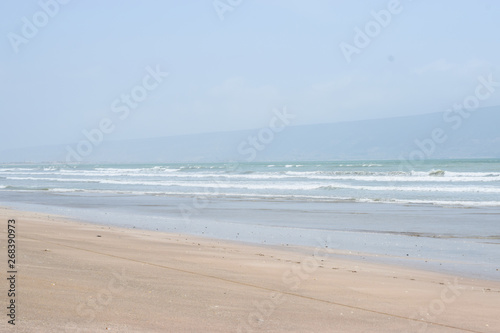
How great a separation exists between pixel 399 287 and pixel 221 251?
3.91m

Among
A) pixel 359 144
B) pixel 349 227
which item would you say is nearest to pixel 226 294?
pixel 349 227

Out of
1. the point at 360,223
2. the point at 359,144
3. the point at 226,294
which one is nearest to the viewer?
the point at 226,294

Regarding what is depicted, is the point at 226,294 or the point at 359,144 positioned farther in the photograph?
the point at 359,144

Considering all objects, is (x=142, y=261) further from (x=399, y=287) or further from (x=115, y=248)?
(x=399, y=287)

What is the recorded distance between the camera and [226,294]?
19.6 ft

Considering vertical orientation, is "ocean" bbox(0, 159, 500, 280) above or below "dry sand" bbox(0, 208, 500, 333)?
above

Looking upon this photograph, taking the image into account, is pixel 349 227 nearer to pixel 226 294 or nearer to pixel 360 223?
pixel 360 223

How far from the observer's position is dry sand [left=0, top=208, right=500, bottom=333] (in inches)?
189

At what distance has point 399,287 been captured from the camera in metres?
7.05

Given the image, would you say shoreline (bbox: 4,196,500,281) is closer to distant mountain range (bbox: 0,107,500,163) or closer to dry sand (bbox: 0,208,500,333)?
dry sand (bbox: 0,208,500,333)

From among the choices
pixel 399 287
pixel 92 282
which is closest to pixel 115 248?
pixel 92 282

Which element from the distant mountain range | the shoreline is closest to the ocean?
the shoreline

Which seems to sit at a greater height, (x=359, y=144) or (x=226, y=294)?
(x=359, y=144)

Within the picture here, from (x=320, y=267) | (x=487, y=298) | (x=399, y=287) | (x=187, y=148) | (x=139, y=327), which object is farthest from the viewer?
(x=187, y=148)
